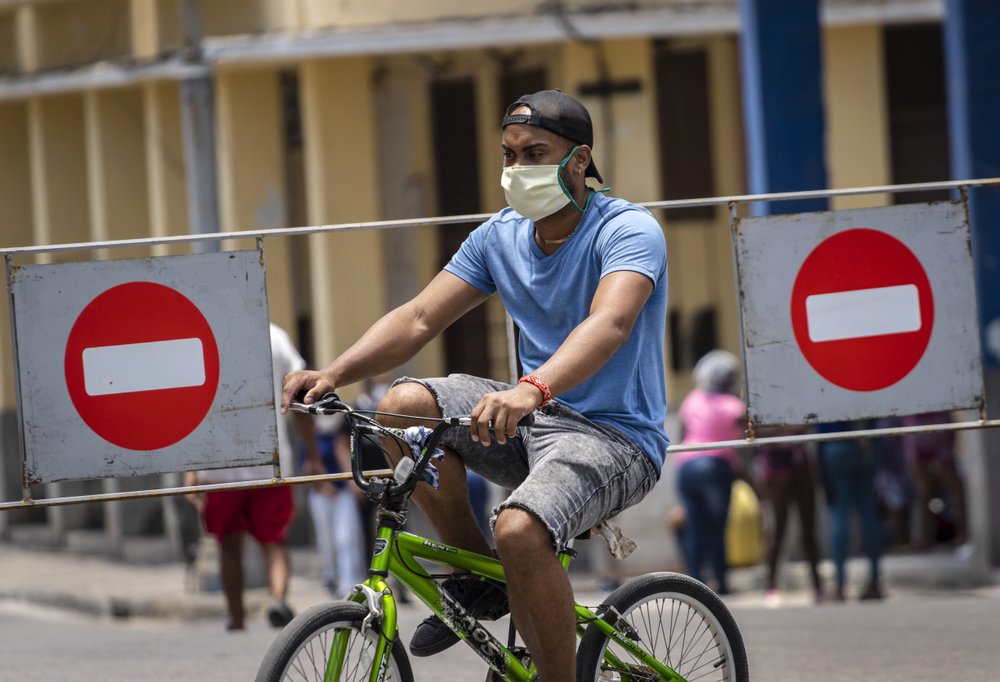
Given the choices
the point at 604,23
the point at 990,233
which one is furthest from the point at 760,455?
the point at 604,23

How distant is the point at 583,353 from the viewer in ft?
15.0

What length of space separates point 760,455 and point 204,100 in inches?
231

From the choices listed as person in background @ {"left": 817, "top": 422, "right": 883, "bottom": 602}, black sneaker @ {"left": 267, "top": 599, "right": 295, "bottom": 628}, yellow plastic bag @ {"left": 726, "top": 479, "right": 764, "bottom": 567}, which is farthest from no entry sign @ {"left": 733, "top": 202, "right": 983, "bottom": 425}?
yellow plastic bag @ {"left": 726, "top": 479, "right": 764, "bottom": 567}

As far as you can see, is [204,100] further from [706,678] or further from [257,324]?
[706,678]

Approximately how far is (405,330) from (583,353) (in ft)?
2.45

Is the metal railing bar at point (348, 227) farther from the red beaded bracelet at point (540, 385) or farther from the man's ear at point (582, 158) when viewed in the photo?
the red beaded bracelet at point (540, 385)

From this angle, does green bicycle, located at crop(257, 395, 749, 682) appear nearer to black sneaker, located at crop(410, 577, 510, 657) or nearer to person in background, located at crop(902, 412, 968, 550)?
black sneaker, located at crop(410, 577, 510, 657)

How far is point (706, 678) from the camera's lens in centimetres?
529

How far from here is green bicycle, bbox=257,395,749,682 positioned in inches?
176

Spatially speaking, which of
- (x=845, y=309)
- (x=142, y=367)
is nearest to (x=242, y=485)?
(x=142, y=367)

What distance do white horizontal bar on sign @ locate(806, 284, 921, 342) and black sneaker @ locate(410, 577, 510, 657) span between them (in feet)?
7.58

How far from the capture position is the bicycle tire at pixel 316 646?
4.38 meters

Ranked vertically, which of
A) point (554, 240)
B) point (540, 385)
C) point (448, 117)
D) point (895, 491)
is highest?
point (448, 117)

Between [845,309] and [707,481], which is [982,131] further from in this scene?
[845,309]
